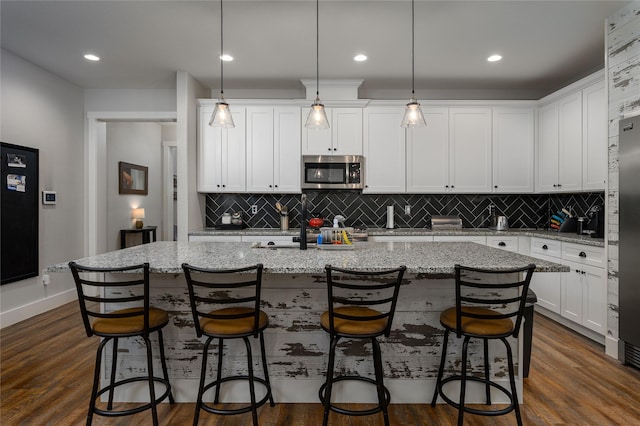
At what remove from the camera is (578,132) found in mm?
3715

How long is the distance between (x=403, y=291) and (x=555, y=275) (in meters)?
2.48

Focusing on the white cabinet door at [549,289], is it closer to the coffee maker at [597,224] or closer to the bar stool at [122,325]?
the coffee maker at [597,224]

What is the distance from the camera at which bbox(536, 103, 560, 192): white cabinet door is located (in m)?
4.11

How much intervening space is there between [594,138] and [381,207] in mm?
2402

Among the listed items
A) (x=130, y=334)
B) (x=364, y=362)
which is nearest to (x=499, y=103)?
(x=364, y=362)

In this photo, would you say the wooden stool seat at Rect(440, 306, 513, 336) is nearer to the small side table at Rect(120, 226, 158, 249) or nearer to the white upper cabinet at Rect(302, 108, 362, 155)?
the white upper cabinet at Rect(302, 108, 362, 155)

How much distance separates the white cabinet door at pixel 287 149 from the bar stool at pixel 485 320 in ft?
9.13

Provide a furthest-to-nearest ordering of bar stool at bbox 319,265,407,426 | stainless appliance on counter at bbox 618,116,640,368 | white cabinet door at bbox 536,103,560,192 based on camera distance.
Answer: white cabinet door at bbox 536,103,560,192 < stainless appliance on counter at bbox 618,116,640,368 < bar stool at bbox 319,265,407,426

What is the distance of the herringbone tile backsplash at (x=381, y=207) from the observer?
4.78 metres

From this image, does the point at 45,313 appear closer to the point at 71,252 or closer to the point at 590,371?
the point at 71,252

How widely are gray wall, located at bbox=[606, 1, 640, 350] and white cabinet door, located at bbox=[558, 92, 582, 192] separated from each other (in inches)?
32.3

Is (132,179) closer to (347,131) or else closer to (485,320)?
(347,131)

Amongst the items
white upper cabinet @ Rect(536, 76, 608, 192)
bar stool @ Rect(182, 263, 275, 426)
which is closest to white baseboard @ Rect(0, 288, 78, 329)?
bar stool @ Rect(182, 263, 275, 426)

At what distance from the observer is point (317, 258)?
82.7 inches
